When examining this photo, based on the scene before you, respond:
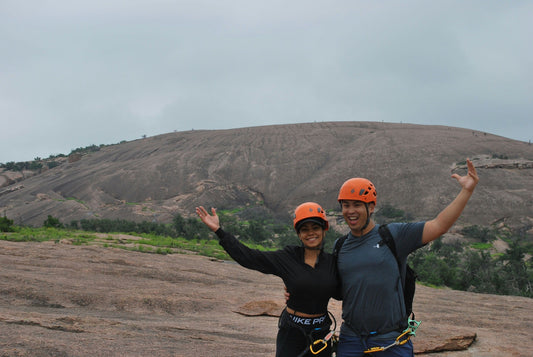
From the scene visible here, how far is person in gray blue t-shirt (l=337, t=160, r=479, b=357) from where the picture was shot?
3.37m

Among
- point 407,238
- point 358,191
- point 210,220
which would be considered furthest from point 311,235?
point 210,220

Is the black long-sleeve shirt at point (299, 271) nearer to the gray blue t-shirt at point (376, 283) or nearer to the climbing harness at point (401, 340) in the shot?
the gray blue t-shirt at point (376, 283)

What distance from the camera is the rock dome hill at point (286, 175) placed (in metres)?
44.3

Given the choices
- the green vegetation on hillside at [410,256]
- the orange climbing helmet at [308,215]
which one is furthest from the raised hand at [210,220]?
the green vegetation on hillside at [410,256]

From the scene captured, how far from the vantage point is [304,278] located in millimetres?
3646

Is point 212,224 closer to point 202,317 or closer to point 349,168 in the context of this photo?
point 202,317

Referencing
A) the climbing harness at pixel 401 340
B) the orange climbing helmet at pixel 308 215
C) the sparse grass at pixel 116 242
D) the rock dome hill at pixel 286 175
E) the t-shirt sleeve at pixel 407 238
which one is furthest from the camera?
the rock dome hill at pixel 286 175

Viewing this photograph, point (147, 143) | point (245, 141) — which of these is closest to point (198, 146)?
point (245, 141)

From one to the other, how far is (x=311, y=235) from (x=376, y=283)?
2.37ft

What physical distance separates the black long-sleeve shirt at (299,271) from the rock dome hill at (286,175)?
39888mm

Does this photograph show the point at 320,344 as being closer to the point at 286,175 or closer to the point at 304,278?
the point at 304,278

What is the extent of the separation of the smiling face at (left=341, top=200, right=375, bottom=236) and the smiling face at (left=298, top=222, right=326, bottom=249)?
1.00ft

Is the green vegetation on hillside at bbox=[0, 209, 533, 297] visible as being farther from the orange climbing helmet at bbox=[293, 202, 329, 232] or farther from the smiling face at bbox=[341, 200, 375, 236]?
the smiling face at bbox=[341, 200, 375, 236]

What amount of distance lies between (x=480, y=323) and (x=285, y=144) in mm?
52544
